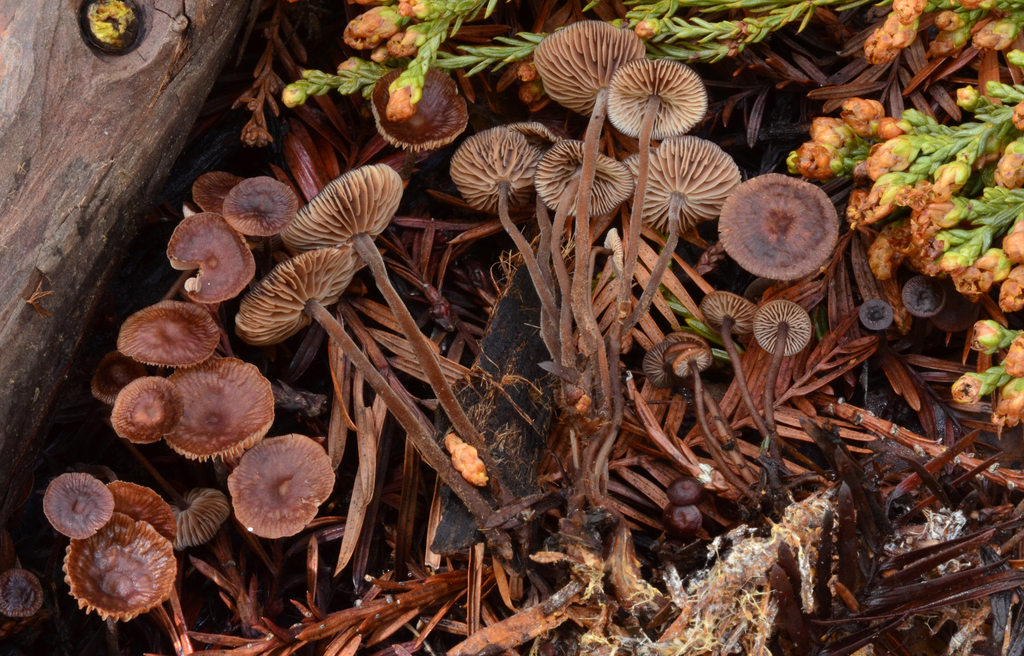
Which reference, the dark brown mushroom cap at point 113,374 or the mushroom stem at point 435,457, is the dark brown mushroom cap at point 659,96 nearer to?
the mushroom stem at point 435,457

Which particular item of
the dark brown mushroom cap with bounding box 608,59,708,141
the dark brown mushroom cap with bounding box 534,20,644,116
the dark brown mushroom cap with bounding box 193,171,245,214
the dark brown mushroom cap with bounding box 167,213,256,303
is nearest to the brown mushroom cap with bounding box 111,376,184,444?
the dark brown mushroom cap with bounding box 167,213,256,303

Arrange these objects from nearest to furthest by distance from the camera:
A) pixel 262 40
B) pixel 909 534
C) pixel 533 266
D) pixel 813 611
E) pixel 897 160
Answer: pixel 813 611
pixel 909 534
pixel 897 160
pixel 533 266
pixel 262 40

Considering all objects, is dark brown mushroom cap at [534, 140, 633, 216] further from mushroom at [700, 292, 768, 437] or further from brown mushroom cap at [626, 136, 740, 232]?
mushroom at [700, 292, 768, 437]

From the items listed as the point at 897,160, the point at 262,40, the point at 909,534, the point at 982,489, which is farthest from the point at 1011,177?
the point at 262,40

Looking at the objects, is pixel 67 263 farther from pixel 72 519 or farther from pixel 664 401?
pixel 664 401

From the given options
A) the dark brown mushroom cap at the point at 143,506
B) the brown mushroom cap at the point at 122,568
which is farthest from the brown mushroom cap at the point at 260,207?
the brown mushroom cap at the point at 122,568
